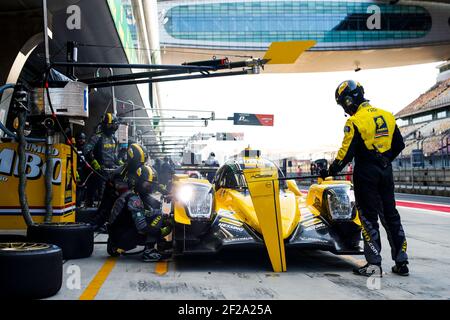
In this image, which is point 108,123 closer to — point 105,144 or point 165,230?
point 105,144

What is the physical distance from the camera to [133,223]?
18.2ft

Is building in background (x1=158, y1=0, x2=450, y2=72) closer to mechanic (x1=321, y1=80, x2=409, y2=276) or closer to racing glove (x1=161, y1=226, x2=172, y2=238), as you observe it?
racing glove (x1=161, y1=226, x2=172, y2=238)

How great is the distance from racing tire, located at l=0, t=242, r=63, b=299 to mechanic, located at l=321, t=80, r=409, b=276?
2.73 m

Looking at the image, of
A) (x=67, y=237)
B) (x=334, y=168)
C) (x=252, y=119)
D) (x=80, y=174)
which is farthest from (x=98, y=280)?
(x=252, y=119)

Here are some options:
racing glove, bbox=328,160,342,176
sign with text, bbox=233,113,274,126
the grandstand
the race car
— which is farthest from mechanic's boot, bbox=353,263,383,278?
the grandstand

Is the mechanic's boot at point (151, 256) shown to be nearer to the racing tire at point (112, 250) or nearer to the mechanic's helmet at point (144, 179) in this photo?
the racing tire at point (112, 250)

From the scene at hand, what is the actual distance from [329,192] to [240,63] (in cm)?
217

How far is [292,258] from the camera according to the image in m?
5.61

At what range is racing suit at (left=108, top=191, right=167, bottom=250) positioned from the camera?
5375 millimetres

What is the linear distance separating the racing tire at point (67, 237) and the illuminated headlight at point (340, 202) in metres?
2.78

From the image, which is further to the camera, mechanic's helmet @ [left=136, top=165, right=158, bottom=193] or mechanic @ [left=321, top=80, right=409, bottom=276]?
mechanic's helmet @ [left=136, top=165, right=158, bottom=193]

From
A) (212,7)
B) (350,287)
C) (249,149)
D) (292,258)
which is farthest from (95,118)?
(212,7)

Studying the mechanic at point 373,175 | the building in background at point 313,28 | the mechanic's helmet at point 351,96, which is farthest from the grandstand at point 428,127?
the mechanic at point 373,175

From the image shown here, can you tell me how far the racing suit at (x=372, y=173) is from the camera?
4645 mm
